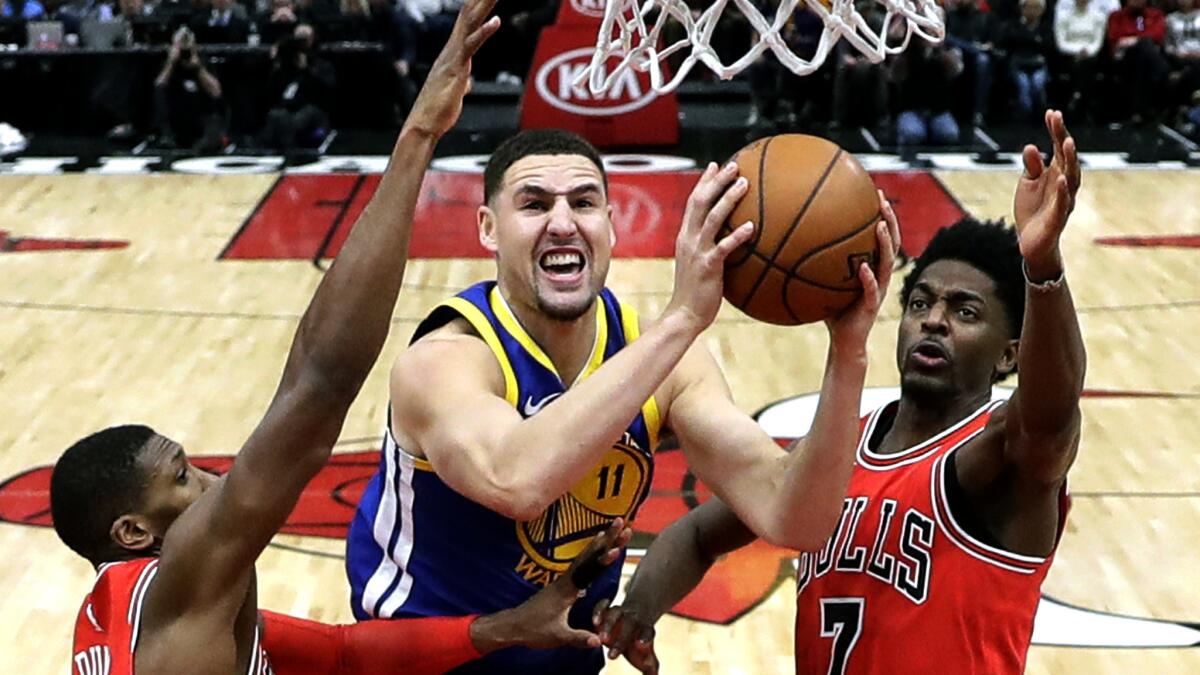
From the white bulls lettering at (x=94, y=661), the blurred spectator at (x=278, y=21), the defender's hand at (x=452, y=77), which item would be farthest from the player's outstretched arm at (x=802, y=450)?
the blurred spectator at (x=278, y=21)

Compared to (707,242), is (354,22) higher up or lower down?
lower down

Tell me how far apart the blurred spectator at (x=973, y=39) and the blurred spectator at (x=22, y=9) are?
8399 millimetres

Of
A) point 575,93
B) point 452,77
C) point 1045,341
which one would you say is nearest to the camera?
point 452,77

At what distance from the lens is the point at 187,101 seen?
1414 centimetres

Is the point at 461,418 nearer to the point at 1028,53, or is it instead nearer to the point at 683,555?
the point at 683,555

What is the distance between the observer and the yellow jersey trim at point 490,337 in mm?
3225

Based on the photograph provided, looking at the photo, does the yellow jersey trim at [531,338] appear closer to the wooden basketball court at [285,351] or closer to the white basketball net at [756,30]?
the white basketball net at [756,30]

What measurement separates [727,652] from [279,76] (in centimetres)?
999

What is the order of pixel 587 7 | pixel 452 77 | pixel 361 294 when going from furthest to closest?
pixel 587 7
pixel 452 77
pixel 361 294

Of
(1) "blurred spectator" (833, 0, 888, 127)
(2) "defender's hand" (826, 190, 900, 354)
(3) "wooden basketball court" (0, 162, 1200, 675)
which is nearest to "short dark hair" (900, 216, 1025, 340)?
(2) "defender's hand" (826, 190, 900, 354)

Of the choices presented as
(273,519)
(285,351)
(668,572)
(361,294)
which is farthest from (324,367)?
(285,351)

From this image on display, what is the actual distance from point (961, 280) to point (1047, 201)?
56 centimetres

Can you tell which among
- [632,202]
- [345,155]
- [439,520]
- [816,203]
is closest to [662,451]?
[439,520]

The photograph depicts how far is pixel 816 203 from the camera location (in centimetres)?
278
